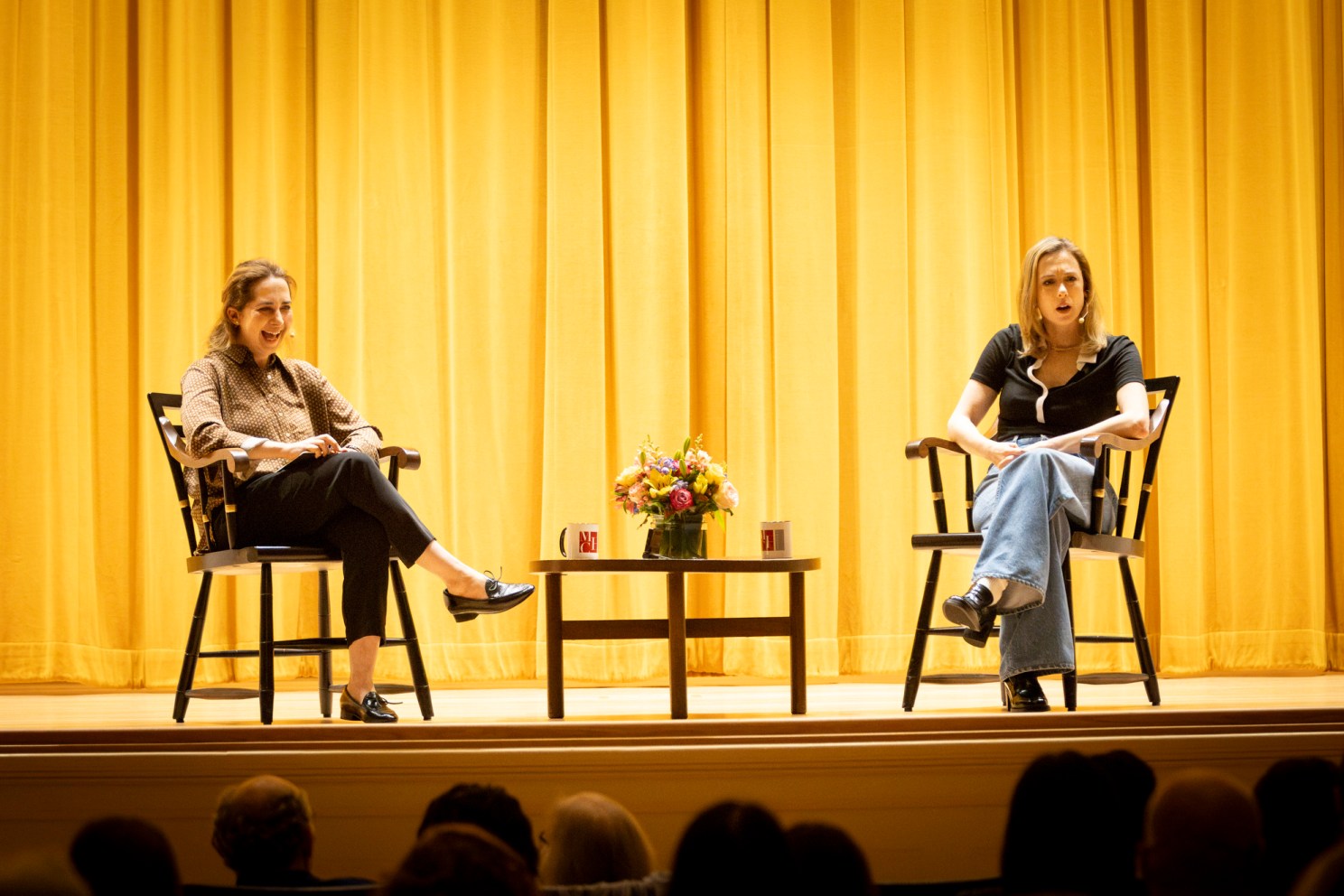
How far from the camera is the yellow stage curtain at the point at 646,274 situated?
14.2 feet

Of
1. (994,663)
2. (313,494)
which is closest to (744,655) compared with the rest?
(994,663)

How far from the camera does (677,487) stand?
3.07 m

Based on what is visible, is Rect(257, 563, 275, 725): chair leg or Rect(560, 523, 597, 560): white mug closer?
Rect(257, 563, 275, 725): chair leg

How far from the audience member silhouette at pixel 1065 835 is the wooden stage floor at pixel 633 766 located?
881 millimetres

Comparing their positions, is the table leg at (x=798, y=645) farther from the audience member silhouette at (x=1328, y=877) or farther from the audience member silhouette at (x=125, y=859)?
the audience member silhouette at (x=1328, y=877)

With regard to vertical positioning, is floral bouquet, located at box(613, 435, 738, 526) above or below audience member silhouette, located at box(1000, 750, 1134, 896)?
above

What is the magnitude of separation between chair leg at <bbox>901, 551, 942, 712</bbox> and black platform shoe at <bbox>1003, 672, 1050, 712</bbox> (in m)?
0.23

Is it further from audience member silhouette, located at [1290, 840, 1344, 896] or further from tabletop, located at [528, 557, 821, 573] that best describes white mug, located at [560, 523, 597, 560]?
audience member silhouette, located at [1290, 840, 1344, 896]

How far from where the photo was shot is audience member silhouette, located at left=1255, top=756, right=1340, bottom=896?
1.66 metres

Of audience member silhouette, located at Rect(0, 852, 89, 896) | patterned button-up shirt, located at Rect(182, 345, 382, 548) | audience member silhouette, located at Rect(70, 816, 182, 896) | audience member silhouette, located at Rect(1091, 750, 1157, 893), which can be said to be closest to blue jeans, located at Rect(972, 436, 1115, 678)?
audience member silhouette, located at Rect(1091, 750, 1157, 893)

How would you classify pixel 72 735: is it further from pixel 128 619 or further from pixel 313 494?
pixel 128 619

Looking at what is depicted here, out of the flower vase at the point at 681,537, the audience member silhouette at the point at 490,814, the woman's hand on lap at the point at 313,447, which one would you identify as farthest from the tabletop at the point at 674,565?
the audience member silhouette at the point at 490,814

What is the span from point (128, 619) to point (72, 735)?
199 cm

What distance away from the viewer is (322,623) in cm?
344
